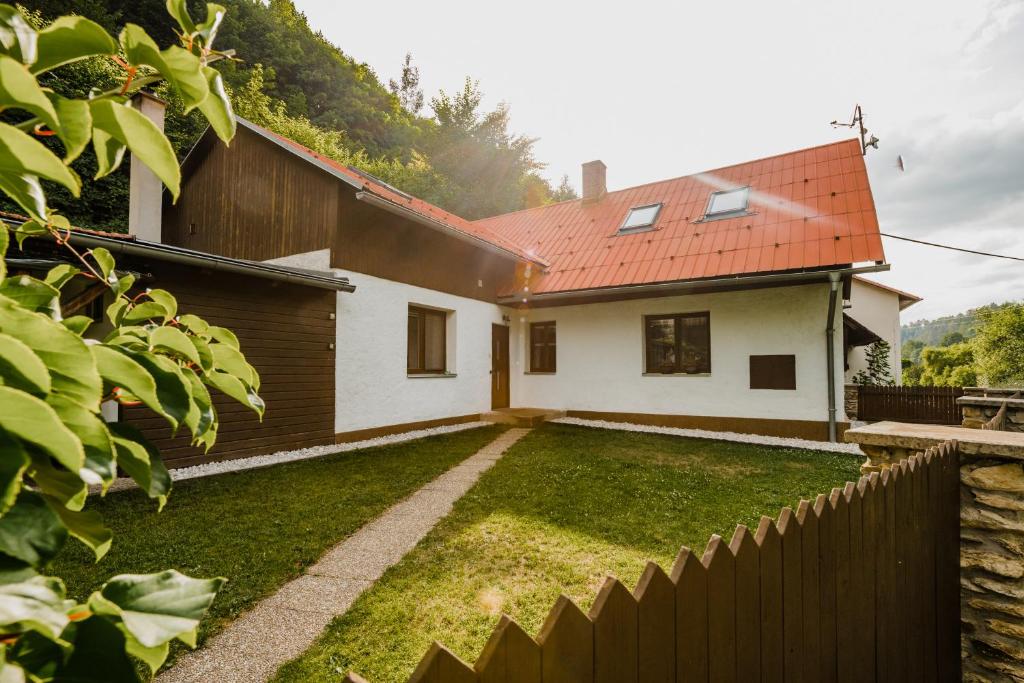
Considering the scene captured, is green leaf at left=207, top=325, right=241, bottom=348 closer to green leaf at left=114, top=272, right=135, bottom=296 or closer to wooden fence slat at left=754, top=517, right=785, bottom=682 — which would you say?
green leaf at left=114, top=272, right=135, bottom=296

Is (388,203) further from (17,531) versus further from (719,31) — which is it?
(17,531)

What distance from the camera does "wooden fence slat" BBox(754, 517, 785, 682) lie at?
5.28ft

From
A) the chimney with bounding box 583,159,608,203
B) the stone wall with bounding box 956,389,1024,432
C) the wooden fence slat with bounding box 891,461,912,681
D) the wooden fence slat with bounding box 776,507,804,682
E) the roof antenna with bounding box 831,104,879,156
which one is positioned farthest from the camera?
the chimney with bounding box 583,159,608,203

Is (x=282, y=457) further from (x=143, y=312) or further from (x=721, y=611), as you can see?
(x=143, y=312)

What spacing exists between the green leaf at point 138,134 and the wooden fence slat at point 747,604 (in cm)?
169

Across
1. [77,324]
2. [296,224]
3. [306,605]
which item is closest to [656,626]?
[77,324]

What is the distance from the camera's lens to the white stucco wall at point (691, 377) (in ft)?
30.7

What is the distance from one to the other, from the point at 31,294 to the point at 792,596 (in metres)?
2.25

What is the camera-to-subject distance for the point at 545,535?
4184 mm

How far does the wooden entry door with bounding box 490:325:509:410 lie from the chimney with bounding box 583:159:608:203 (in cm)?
576

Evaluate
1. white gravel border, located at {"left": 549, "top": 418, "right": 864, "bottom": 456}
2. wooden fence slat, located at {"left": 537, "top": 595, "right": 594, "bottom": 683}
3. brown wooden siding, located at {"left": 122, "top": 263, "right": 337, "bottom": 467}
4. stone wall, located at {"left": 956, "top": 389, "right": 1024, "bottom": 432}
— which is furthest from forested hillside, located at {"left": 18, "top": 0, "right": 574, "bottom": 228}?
wooden fence slat, located at {"left": 537, "top": 595, "right": 594, "bottom": 683}

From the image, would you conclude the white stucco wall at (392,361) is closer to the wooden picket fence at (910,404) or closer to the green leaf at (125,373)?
the green leaf at (125,373)

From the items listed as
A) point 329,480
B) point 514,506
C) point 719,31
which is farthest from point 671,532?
point 719,31

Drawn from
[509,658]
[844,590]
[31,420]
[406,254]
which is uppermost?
[406,254]
